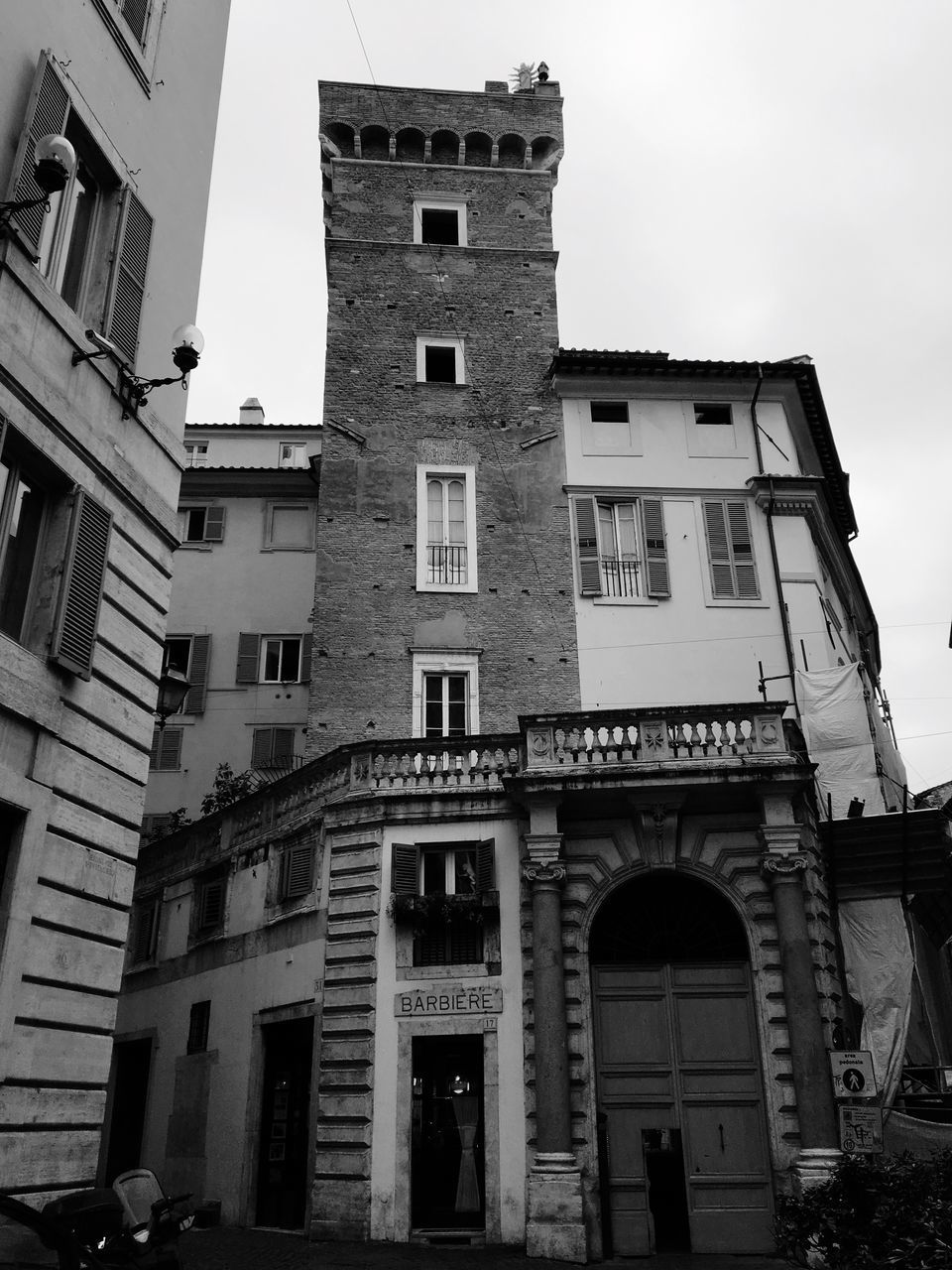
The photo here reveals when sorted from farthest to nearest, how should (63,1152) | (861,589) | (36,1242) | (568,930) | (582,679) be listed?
(861,589), (582,679), (568,930), (63,1152), (36,1242)

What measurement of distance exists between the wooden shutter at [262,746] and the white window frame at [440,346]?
32.6ft

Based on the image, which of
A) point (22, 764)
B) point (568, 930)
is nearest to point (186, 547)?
point (568, 930)

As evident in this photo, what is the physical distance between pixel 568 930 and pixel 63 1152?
1020cm

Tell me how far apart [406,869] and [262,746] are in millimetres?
11394

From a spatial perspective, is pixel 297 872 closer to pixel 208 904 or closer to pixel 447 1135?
pixel 208 904

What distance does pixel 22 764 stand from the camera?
944cm

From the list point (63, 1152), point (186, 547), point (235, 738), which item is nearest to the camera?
point (63, 1152)

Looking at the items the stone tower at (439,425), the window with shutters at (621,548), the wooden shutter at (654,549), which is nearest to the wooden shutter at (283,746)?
the stone tower at (439,425)

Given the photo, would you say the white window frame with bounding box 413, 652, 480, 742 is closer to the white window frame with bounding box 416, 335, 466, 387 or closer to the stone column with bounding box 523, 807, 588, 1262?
the stone column with bounding box 523, 807, 588, 1262

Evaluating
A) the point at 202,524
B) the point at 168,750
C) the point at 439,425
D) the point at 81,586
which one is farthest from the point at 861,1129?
the point at 202,524

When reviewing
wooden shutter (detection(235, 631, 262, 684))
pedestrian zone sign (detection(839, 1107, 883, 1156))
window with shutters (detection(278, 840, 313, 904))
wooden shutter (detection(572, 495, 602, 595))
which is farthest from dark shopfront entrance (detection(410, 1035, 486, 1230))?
wooden shutter (detection(235, 631, 262, 684))

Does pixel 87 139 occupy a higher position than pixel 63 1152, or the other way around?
pixel 87 139

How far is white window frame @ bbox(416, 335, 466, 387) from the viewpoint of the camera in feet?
87.2

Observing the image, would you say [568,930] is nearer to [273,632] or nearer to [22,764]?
[22,764]
